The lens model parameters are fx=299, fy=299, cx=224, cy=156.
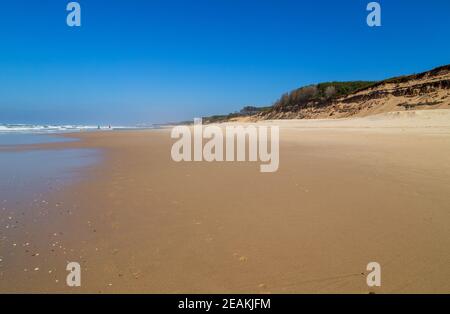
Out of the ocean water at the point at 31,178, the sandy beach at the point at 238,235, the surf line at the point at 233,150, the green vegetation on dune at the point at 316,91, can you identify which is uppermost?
the green vegetation on dune at the point at 316,91

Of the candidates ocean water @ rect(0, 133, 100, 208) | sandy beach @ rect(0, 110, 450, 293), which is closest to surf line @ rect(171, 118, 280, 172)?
sandy beach @ rect(0, 110, 450, 293)

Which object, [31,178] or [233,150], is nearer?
[31,178]

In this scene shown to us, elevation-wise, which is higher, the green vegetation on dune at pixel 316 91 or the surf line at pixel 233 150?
the green vegetation on dune at pixel 316 91

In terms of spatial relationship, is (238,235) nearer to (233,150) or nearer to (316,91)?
(233,150)

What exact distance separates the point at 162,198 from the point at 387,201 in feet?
10.9

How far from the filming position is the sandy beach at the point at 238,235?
232 cm

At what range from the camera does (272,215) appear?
3.80 m

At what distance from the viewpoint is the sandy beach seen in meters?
2.32

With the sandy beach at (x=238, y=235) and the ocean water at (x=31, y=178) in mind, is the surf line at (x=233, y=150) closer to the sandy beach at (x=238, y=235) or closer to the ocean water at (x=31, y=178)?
the sandy beach at (x=238, y=235)

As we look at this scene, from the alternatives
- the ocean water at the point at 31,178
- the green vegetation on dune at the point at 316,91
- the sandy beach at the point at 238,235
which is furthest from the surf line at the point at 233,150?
the green vegetation on dune at the point at 316,91

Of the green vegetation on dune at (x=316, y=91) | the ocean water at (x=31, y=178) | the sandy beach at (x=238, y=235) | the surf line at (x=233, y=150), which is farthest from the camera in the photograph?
the green vegetation on dune at (x=316, y=91)

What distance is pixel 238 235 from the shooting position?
10.5 ft

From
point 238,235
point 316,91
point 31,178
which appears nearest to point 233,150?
point 31,178

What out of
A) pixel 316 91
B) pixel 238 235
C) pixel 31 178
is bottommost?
pixel 238 235
